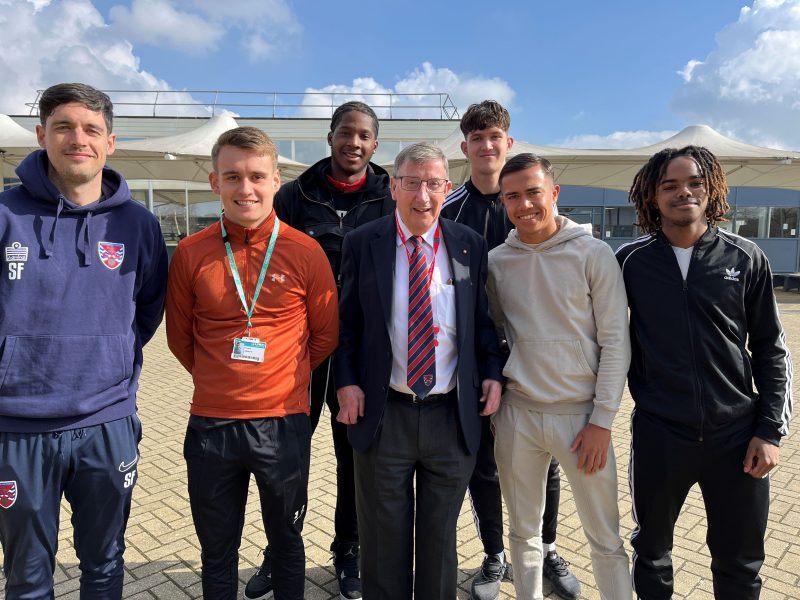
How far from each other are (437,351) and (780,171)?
43.2 ft

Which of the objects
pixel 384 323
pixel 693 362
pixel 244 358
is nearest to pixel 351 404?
pixel 384 323

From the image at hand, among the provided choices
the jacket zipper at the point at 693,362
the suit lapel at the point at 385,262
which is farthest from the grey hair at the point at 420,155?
the jacket zipper at the point at 693,362

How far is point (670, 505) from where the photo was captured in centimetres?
239

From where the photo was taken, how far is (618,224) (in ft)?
70.1

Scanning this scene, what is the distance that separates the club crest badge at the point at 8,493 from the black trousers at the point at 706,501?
2.56 m

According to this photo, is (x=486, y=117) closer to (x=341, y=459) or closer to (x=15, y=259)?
(x=341, y=459)

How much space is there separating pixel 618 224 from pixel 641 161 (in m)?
10.8

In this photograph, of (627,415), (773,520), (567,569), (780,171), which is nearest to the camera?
(567,569)

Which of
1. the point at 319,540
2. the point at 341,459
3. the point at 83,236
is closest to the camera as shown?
the point at 83,236

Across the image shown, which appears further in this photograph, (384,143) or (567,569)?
(384,143)

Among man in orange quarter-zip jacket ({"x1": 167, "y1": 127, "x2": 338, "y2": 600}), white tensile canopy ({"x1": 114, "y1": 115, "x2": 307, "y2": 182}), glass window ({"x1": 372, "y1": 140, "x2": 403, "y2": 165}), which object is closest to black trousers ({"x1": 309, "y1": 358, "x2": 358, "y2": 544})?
man in orange quarter-zip jacket ({"x1": 167, "y1": 127, "x2": 338, "y2": 600})

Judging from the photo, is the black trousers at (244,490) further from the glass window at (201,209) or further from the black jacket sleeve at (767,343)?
the glass window at (201,209)

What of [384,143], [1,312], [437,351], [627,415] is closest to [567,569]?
[437,351]

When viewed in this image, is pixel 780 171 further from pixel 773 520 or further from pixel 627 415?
pixel 773 520
